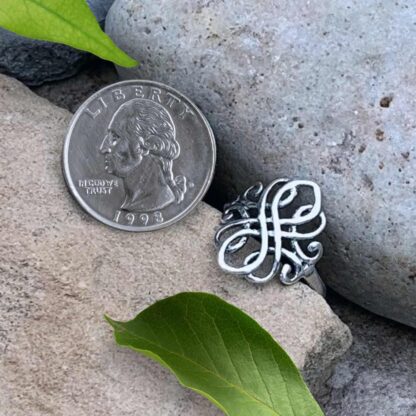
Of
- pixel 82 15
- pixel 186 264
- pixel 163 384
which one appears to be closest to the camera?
pixel 82 15

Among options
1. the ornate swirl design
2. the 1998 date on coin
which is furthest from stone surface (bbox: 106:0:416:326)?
the 1998 date on coin

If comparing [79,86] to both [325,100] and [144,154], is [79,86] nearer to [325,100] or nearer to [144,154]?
[144,154]

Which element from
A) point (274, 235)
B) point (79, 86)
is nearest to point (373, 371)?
point (274, 235)

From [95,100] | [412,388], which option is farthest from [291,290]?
→ [95,100]

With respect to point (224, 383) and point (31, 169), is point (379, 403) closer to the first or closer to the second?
point (224, 383)

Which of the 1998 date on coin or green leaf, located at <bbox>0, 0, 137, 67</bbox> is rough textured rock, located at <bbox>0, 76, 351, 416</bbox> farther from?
green leaf, located at <bbox>0, 0, 137, 67</bbox>

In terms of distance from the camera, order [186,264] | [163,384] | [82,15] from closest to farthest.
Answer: [82,15], [163,384], [186,264]
